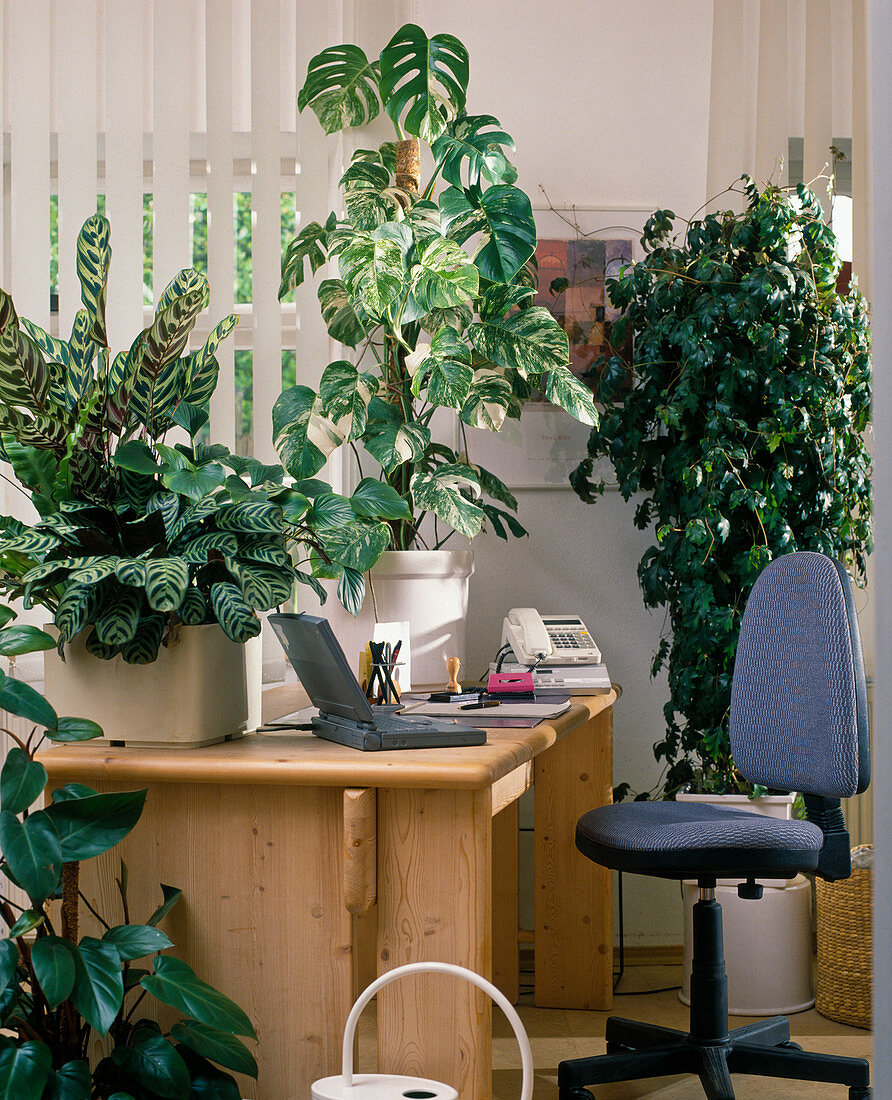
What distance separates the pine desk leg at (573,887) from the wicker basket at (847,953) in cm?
50

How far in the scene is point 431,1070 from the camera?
129cm

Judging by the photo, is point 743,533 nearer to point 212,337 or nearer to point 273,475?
point 273,475

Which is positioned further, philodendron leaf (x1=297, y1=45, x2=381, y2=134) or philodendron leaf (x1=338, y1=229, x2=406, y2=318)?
philodendron leaf (x1=297, y1=45, x2=381, y2=134)

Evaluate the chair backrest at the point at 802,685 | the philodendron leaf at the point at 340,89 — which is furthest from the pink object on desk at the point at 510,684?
the philodendron leaf at the point at 340,89

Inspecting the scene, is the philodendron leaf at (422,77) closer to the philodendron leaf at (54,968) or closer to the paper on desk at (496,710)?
the paper on desk at (496,710)

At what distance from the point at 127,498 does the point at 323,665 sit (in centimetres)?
36

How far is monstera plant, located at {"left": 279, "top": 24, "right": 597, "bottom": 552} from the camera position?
6.68 feet

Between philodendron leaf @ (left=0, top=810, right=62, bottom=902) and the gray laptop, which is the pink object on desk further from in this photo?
philodendron leaf @ (left=0, top=810, right=62, bottom=902)

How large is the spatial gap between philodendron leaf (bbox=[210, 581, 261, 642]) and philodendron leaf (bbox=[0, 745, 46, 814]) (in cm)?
28

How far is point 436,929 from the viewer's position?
1290 millimetres

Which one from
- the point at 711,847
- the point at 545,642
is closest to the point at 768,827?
the point at 711,847

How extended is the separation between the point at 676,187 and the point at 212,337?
1.83 meters

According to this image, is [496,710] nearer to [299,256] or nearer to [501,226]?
[501,226]

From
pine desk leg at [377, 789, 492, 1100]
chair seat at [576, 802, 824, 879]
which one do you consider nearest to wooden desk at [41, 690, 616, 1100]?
pine desk leg at [377, 789, 492, 1100]
